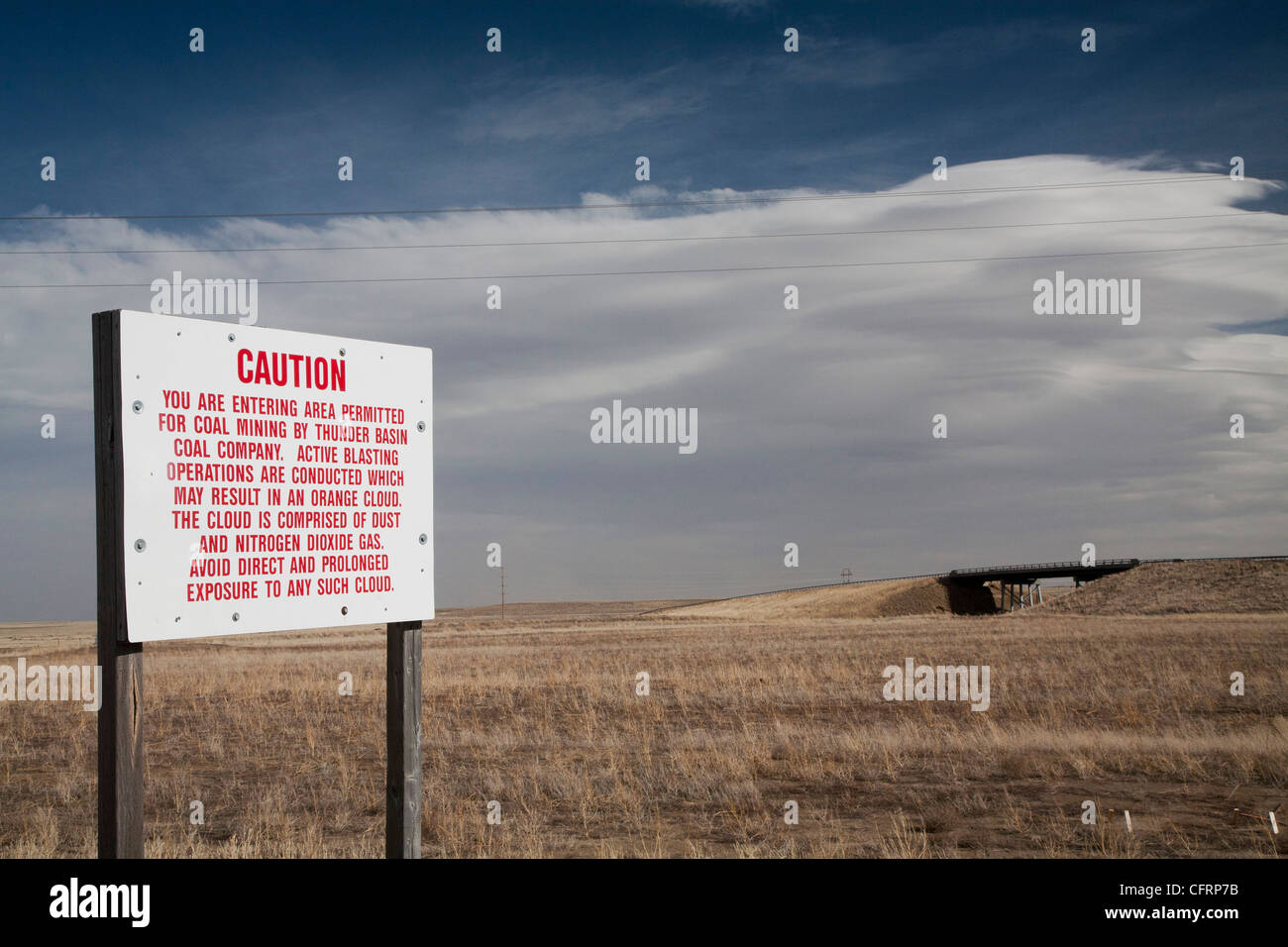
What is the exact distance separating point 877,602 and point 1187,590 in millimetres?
27213

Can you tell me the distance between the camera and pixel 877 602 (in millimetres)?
89000

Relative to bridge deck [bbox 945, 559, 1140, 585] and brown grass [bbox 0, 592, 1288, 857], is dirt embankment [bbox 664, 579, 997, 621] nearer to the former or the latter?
bridge deck [bbox 945, 559, 1140, 585]

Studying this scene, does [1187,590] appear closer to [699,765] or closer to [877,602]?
[877,602]

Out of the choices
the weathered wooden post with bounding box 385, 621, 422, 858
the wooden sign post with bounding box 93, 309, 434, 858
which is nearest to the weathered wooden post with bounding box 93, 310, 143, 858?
the wooden sign post with bounding box 93, 309, 434, 858

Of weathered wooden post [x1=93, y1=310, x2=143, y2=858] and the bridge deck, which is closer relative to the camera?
weathered wooden post [x1=93, y1=310, x2=143, y2=858]

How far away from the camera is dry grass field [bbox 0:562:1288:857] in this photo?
844 cm

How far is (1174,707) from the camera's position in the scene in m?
15.7

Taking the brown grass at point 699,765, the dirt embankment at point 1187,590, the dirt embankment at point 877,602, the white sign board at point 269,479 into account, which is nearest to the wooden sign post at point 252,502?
the white sign board at point 269,479

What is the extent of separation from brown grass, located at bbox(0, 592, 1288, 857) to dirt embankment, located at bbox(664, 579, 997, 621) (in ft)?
213

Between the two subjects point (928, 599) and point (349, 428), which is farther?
point (928, 599)

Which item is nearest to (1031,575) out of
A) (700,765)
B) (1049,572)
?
(1049,572)
